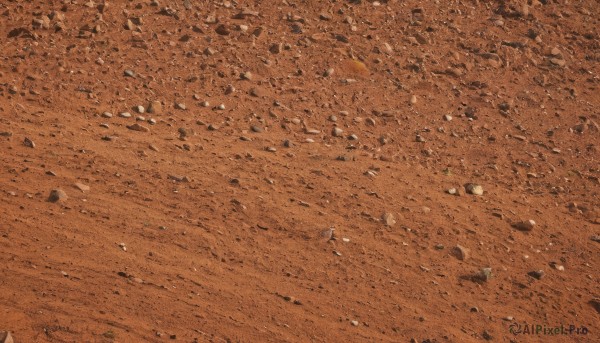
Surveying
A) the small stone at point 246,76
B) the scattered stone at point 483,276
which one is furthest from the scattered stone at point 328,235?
the small stone at point 246,76

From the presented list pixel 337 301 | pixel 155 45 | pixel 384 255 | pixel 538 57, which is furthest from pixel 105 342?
pixel 538 57

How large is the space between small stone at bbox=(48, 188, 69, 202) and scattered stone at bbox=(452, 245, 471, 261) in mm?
2549

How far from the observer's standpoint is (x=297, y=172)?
604 centimetres

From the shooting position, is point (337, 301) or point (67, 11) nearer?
Result: point (337, 301)

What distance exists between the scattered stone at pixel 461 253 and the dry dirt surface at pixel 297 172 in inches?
0.4

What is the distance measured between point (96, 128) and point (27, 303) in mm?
1993

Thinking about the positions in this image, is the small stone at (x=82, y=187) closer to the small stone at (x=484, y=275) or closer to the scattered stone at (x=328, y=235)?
the scattered stone at (x=328, y=235)

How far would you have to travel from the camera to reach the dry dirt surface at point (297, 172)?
15.8 ft

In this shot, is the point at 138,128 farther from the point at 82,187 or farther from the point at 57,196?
the point at 57,196

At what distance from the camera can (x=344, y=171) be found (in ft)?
20.2

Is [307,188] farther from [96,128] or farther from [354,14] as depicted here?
[354,14]

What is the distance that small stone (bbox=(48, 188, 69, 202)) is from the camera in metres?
5.31

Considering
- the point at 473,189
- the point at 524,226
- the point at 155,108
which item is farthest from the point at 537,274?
the point at 155,108

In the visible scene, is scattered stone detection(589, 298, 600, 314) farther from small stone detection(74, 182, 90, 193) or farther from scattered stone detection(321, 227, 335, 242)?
small stone detection(74, 182, 90, 193)
